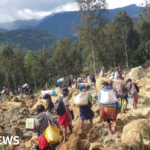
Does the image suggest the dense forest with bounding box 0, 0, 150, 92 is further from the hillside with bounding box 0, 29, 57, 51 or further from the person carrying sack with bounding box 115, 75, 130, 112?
the hillside with bounding box 0, 29, 57, 51

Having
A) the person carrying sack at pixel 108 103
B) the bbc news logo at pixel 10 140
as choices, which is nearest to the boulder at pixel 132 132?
the person carrying sack at pixel 108 103

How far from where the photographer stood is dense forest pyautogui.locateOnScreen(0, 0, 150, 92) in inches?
910

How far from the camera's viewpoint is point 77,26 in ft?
78.1

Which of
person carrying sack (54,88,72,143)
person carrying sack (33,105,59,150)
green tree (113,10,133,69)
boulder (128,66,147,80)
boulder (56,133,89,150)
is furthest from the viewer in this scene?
green tree (113,10,133,69)

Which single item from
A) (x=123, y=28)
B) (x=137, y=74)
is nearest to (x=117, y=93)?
(x=137, y=74)

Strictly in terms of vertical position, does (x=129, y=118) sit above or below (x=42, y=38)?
below

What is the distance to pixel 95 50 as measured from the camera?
29.8 meters

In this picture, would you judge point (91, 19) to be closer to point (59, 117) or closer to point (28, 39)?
point (59, 117)

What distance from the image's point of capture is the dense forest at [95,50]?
2312 cm

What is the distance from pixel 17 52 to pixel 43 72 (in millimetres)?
8862

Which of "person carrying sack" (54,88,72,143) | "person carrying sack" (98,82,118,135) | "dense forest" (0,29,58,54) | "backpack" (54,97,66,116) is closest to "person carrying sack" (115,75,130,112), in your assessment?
"person carrying sack" (98,82,118,135)

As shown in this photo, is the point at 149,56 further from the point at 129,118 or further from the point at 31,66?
the point at 129,118

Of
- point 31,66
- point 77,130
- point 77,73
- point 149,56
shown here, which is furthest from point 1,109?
point 77,73

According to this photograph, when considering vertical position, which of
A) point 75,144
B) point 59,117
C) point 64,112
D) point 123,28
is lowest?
point 75,144
